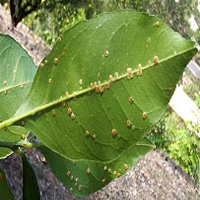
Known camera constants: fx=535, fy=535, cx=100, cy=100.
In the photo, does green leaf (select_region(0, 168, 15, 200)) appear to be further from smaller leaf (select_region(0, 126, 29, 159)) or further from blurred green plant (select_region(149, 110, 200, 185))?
blurred green plant (select_region(149, 110, 200, 185))

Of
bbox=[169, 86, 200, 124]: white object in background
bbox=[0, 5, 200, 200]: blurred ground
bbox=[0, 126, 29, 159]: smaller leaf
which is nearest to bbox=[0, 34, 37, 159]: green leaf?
bbox=[0, 126, 29, 159]: smaller leaf

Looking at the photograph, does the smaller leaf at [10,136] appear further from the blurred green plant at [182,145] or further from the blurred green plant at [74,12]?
the blurred green plant at [182,145]

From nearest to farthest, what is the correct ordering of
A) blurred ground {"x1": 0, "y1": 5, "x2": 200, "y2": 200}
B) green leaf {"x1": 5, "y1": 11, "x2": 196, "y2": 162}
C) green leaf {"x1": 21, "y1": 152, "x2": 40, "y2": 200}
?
green leaf {"x1": 5, "y1": 11, "x2": 196, "y2": 162}
green leaf {"x1": 21, "y1": 152, "x2": 40, "y2": 200}
blurred ground {"x1": 0, "y1": 5, "x2": 200, "y2": 200}

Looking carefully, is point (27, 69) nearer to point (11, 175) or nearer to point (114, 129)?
point (114, 129)

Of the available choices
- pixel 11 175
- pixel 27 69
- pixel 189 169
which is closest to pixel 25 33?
pixel 189 169

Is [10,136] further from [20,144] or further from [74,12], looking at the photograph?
[74,12]

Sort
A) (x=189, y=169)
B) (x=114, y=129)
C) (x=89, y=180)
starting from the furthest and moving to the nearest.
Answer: (x=189, y=169) < (x=89, y=180) < (x=114, y=129)
